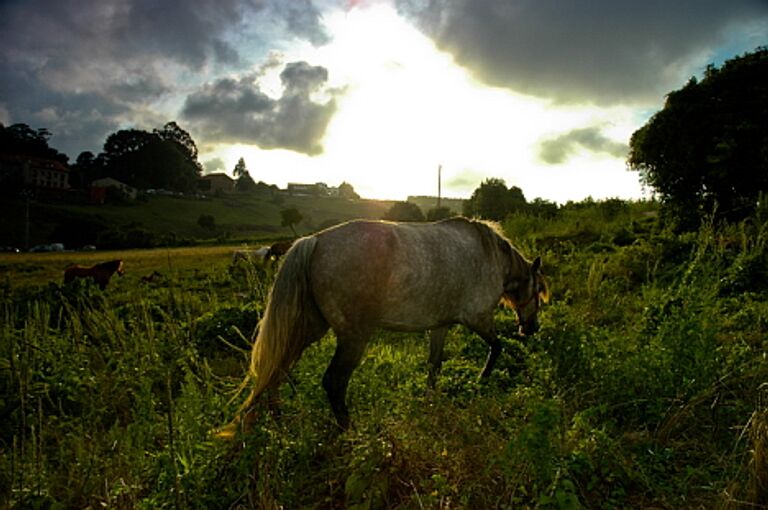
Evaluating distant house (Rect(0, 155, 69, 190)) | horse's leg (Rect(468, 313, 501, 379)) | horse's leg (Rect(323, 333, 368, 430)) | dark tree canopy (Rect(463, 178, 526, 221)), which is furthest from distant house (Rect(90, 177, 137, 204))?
horse's leg (Rect(323, 333, 368, 430))

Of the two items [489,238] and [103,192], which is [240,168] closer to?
[103,192]

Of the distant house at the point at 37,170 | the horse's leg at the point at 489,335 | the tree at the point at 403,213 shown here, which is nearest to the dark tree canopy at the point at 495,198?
the tree at the point at 403,213

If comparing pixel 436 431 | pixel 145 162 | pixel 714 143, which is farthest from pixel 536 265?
pixel 145 162

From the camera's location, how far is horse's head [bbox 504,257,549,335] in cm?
615

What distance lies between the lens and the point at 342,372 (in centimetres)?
403

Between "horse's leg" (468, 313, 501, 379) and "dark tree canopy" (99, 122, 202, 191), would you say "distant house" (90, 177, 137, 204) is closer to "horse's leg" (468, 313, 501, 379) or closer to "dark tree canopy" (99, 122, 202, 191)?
"dark tree canopy" (99, 122, 202, 191)

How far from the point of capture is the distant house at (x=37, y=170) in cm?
6969

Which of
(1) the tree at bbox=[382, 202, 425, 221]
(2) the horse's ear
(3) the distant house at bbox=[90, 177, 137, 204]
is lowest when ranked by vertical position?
(2) the horse's ear

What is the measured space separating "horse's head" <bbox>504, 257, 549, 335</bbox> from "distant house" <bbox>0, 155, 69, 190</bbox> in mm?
76727

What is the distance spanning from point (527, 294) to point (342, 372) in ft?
10.5

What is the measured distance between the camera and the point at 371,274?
13.4 ft

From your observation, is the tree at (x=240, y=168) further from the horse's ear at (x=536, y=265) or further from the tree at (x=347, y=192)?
the horse's ear at (x=536, y=265)

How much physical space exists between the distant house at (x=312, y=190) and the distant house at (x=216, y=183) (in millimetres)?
13906

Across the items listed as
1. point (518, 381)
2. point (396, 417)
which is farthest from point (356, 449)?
point (518, 381)
